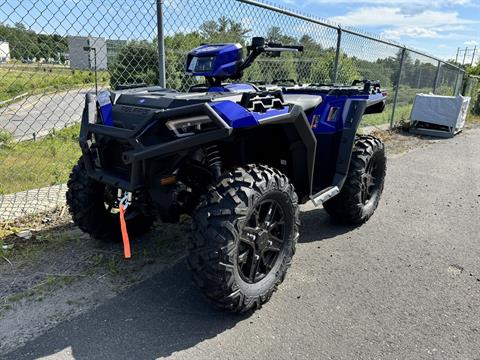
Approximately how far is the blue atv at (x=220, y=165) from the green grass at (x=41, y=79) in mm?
1433

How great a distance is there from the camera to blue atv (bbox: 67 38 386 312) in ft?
7.54

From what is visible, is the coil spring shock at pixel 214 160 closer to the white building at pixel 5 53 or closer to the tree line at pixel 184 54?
the tree line at pixel 184 54

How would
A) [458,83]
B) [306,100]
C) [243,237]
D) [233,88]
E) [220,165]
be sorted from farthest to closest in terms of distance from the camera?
[458,83], [306,100], [233,88], [220,165], [243,237]

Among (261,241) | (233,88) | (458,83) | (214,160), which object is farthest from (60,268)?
(458,83)

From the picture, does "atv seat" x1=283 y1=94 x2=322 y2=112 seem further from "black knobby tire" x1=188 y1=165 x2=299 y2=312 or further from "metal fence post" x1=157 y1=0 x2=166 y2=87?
"metal fence post" x1=157 y1=0 x2=166 y2=87

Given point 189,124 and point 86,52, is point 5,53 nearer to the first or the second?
point 86,52

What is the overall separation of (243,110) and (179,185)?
699 mm

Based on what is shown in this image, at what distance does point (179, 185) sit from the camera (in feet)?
8.82

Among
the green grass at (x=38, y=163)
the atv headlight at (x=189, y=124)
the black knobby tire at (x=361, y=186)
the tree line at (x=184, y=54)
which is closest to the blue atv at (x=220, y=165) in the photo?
the atv headlight at (x=189, y=124)

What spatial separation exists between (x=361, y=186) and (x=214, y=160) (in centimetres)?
177

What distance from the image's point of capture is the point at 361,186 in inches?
151

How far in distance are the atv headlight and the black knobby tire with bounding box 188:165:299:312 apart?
13.3 inches

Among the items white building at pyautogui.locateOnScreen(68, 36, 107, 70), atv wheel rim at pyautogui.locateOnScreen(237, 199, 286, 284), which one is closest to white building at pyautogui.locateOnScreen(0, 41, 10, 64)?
white building at pyautogui.locateOnScreen(68, 36, 107, 70)

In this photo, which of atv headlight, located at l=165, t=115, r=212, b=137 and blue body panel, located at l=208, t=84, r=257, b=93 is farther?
blue body panel, located at l=208, t=84, r=257, b=93
